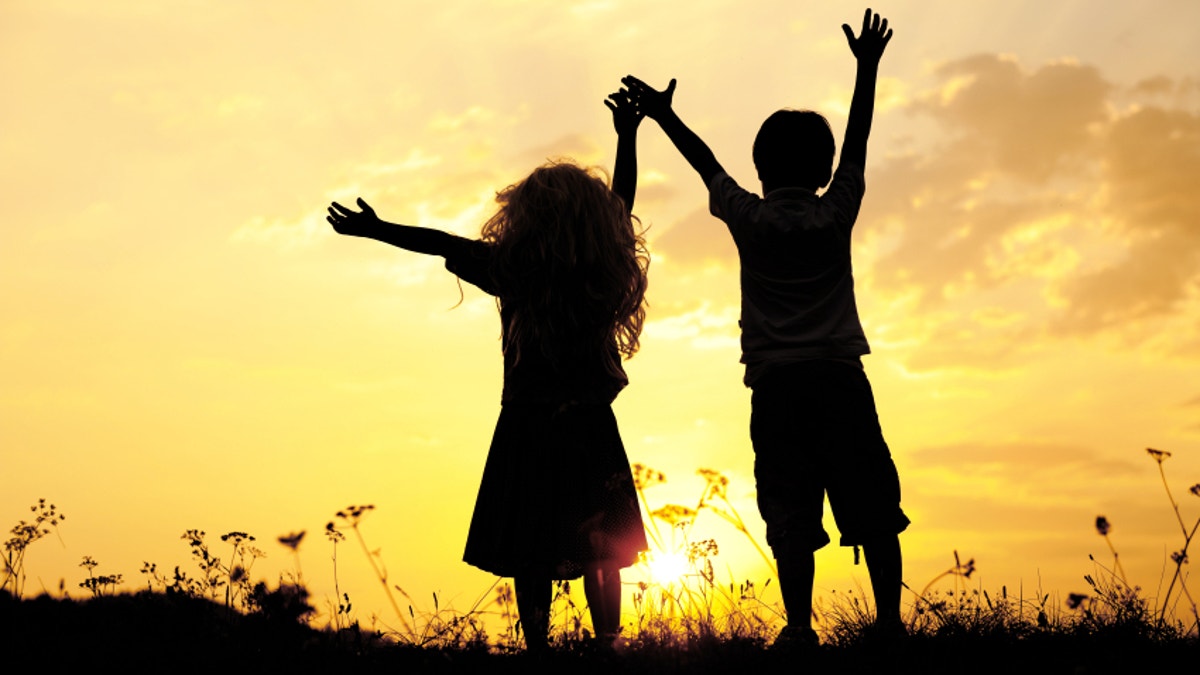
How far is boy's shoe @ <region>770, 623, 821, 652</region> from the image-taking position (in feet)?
18.2

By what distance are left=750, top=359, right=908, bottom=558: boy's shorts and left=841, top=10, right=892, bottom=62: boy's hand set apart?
174 cm

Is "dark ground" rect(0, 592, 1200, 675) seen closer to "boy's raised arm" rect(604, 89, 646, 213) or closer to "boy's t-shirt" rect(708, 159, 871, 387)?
"boy's t-shirt" rect(708, 159, 871, 387)

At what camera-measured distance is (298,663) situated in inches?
217

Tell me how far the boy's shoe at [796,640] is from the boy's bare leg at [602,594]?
87 centimetres

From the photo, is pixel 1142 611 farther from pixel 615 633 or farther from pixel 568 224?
pixel 568 224

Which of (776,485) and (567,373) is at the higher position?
(567,373)

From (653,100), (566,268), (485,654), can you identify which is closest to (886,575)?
(485,654)

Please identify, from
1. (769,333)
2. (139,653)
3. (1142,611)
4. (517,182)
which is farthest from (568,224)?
(1142,611)

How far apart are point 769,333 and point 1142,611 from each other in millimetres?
2406

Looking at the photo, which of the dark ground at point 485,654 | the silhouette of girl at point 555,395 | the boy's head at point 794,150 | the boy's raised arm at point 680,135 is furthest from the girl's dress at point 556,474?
the boy's head at point 794,150

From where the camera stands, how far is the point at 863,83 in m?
6.35

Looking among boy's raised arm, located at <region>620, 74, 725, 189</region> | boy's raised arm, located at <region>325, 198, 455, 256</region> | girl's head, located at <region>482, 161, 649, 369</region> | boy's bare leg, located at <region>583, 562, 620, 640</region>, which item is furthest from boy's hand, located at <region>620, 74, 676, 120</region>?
boy's bare leg, located at <region>583, 562, 620, 640</region>

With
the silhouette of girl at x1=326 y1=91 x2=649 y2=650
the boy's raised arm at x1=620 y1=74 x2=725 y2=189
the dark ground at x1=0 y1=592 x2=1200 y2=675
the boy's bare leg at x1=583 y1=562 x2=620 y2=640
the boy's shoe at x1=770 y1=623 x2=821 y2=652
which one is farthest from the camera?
the boy's raised arm at x1=620 y1=74 x2=725 y2=189

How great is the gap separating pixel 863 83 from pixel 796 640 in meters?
2.87
